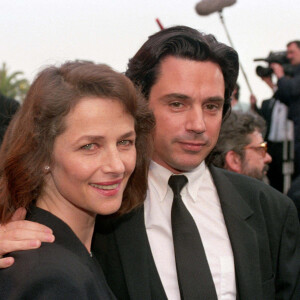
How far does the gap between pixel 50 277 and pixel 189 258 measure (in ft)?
2.71

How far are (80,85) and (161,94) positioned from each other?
0.68m

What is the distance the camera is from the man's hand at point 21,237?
1.65 meters

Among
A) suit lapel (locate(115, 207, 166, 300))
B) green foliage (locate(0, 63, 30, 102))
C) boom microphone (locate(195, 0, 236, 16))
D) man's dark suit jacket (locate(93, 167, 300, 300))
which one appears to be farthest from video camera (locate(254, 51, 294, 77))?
green foliage (locate(0, 63, 30, 102))

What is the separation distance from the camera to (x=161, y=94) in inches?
98.0

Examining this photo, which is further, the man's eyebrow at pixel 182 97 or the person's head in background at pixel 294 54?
the person's head in background at pixel 294 54

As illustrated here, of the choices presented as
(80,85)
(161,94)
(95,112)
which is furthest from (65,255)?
(161,94)

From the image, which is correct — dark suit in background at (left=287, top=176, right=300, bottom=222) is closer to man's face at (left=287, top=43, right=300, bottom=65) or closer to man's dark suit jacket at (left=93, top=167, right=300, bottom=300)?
man's dark suit jacket at (left=93, top=167, right=300, bottom=300)

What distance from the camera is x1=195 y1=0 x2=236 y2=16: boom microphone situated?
5.15 meters

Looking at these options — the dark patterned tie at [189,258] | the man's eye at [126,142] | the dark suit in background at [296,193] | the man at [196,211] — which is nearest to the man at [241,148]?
the dark suit in background at [296,193]

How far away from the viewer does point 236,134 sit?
4.51 metres

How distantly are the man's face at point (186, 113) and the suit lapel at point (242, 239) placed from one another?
24cm

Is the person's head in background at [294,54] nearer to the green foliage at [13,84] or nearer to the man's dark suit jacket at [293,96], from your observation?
the man's dark suit jacket at [293,96]

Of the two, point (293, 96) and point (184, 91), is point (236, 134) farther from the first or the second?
point (184, 91)

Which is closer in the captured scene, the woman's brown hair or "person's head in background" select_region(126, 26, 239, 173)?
the woman's brown hair
